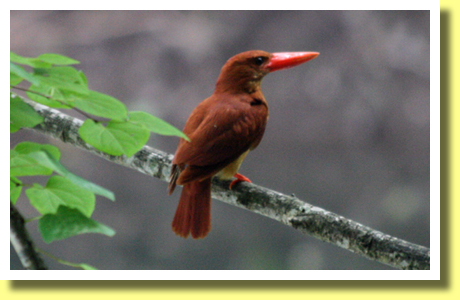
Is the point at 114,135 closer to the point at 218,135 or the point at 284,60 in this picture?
the point at 218,135

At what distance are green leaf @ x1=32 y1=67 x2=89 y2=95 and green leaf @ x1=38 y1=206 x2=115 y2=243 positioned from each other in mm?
134

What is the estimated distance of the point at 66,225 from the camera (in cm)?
49

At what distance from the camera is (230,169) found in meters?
1.44

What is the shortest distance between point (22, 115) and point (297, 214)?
Result: 800mm

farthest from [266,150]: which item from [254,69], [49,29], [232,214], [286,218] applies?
[49,29]

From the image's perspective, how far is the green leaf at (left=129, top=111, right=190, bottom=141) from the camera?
0.52m

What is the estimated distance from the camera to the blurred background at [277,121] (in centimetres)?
161

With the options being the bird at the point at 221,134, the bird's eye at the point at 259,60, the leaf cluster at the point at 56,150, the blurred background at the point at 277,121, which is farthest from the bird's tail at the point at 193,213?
the leaf cluster at the point at 56,150

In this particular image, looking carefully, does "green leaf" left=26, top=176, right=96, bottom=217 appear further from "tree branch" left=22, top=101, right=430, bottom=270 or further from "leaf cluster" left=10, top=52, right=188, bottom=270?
"tree branch" left=22, top=101, right=430, bottom=270

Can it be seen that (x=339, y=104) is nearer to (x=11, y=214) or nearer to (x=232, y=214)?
(x=232, y=214)

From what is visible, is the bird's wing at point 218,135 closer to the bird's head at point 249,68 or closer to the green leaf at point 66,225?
the bird's head at point 249,68

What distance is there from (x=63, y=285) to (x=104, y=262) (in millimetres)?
591

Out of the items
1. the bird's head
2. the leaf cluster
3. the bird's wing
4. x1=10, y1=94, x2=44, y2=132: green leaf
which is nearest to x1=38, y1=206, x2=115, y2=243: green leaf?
the leaf cluster

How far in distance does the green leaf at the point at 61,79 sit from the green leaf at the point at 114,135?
Answer: 0.05 metres
